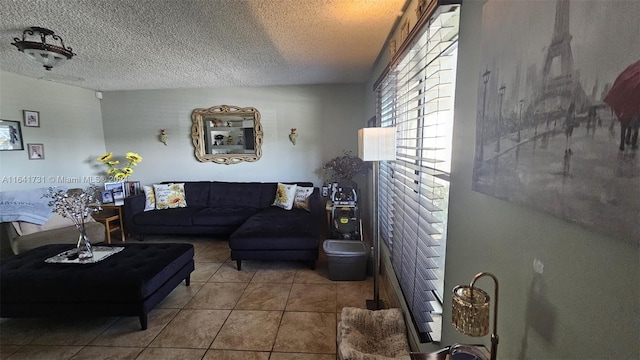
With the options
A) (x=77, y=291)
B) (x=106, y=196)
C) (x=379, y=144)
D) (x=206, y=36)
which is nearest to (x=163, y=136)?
(x=106, y=196)

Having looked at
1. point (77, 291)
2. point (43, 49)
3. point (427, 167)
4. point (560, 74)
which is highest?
point (43, 49)

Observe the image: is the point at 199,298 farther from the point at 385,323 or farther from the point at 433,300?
the point at 433,300

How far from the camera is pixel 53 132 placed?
3.89m

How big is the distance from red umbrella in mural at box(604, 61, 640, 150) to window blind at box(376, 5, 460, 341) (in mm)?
769

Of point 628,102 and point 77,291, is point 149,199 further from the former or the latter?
point 628,102

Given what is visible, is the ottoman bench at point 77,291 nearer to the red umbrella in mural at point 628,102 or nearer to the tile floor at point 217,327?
the tile floor at point 217,327

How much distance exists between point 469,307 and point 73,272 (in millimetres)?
2637

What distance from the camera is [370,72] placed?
3.59m

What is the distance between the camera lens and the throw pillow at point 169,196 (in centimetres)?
411

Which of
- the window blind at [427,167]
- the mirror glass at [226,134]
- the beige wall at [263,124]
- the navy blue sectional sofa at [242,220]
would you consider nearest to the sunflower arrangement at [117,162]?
the beige wall at [263,124]

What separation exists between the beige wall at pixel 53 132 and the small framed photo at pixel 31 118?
4 centimetres

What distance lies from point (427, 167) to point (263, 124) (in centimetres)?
350

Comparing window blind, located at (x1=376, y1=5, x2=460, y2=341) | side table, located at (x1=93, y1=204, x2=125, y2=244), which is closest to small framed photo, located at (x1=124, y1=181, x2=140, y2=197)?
side table, located at (x1=93, y1=204, x2=125, y2=244)

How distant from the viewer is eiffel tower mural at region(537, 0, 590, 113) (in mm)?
510
